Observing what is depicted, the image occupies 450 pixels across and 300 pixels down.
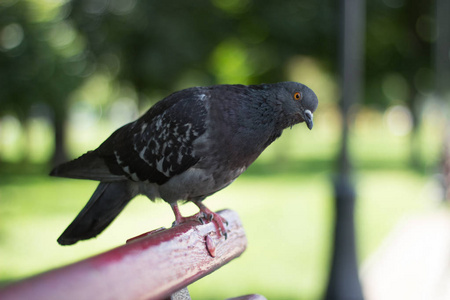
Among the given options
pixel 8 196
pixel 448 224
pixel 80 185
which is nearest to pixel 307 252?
pixel 448 224

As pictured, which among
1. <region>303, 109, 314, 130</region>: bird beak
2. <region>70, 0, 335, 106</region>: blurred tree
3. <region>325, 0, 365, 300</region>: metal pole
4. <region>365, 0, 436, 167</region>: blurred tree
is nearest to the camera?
<region>303, 109, 314, 130</region>: bird beak

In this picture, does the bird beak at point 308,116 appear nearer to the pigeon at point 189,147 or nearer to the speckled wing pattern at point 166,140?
the pigeon at point 189,147

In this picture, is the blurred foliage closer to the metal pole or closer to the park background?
the park background

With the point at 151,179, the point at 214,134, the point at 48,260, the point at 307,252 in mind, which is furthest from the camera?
the point at 307,252

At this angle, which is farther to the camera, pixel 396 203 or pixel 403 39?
pixel 403 39

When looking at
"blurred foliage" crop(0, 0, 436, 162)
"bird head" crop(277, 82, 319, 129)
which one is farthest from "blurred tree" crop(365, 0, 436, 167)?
"bird head" crop(277, 82, 319, 129)

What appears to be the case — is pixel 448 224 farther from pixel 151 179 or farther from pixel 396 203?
pixel 151 179

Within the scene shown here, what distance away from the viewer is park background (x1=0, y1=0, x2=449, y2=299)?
32.0 feet

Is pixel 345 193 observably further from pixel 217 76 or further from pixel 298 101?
pixel 217 76

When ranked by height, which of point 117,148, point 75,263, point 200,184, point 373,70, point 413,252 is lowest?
point 413,252

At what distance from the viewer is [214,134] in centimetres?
235

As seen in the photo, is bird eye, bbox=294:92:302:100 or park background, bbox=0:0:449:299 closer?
bird eye, bbox=294:92:302:100

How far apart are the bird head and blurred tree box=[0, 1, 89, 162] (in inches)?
496

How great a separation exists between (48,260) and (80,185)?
8.91 meters
